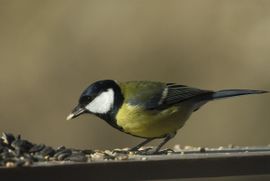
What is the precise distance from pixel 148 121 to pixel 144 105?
14cm

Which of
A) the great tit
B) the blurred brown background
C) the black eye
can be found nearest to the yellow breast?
the great tit

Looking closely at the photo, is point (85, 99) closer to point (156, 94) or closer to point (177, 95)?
point (156, 94)

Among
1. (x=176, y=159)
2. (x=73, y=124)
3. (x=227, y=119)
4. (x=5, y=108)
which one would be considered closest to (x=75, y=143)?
(x=73, y=124)

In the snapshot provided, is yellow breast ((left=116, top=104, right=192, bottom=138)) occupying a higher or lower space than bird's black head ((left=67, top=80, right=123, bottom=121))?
lower

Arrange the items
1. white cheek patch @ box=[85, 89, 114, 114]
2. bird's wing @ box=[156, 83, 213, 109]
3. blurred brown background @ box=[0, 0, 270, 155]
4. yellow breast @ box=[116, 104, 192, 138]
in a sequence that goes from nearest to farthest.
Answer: yellow breast @ box=[116, 104, 192, 138]
white cheek patch @ box=[85, 89, 114, 114]
bird's wing @ box=[156, 83, 213, 109]
blurred brown background @ box=[0, 0, 270, 155]

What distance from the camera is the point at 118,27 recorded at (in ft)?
35.1

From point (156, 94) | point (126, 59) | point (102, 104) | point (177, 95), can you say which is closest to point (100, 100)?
point (102, 104)

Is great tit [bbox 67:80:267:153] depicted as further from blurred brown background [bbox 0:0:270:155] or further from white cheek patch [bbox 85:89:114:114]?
blurred brown background [bbox 0:0:270:155]

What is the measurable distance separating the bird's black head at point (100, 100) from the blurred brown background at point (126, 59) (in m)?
3.75

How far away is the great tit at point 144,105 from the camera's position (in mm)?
5449

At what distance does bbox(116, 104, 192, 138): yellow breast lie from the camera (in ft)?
17.7

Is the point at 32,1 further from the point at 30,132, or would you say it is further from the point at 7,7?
the point at 30,132

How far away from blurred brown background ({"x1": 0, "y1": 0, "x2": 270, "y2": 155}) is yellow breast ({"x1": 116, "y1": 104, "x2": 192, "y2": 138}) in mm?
3797

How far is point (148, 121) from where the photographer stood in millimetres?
5453
